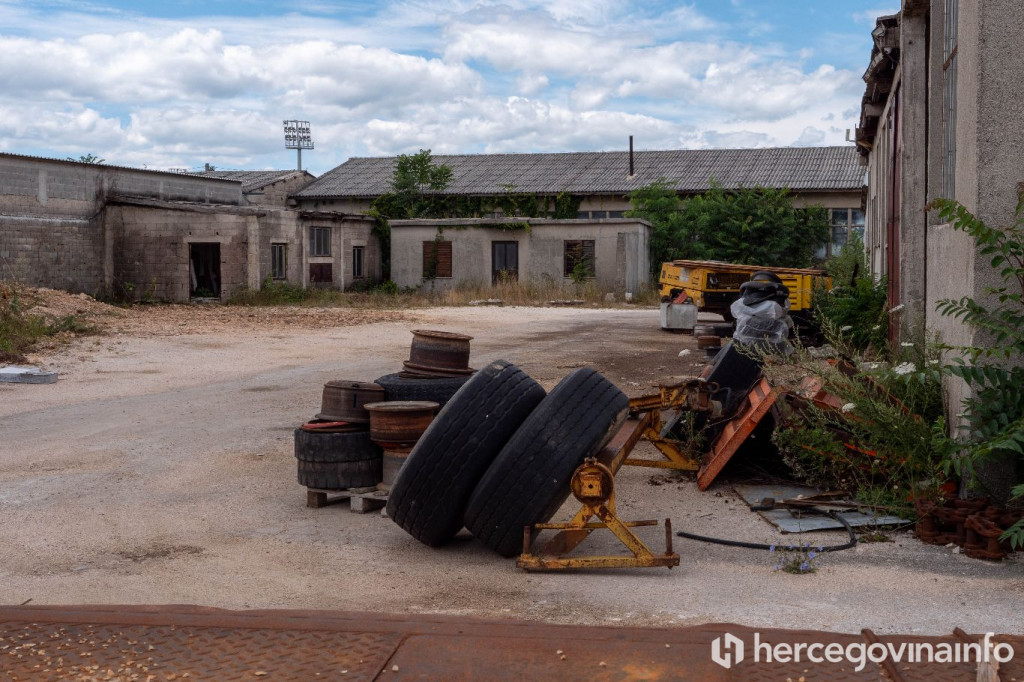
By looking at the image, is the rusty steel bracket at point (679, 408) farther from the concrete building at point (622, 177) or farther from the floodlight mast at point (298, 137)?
the floodlight mast at point (298, 137)

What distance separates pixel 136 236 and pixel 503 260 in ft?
38.7

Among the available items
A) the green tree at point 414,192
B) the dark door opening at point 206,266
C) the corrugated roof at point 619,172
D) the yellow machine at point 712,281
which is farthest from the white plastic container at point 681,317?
the green tree at point 414,192

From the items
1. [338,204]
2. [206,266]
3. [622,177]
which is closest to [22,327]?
[206,266]

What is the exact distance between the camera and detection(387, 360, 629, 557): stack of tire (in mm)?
5238

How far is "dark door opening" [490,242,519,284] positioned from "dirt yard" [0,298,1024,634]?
77.0 ft

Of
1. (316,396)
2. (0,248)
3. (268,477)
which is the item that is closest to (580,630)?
(268,477)

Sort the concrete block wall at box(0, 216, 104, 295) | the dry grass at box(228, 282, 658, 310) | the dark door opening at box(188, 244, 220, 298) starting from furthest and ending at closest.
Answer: the dark door opening at box(188, 244, 220, 298) < the dry grass at box(228, 282, 658, 310) < the concrete block wall at box(0, 216, 104, 295)

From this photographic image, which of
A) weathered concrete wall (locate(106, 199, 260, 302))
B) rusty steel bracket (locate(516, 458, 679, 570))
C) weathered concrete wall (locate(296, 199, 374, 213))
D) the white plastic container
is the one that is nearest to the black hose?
rusty steel bracket (locate(516, 458, 679, 570))

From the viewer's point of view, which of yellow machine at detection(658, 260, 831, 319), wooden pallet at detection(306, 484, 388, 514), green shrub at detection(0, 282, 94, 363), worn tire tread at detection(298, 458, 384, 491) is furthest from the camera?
Answer: yellow machine at detection(658, 260, 831, 319)

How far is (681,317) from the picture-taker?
67.9 feet

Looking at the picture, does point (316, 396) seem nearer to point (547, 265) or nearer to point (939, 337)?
point (939, 337)

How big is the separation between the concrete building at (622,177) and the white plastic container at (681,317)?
18584 mm

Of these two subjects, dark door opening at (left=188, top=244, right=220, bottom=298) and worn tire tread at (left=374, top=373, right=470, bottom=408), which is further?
dark door opening at (left=188, top=244, right=220, bottom=298)

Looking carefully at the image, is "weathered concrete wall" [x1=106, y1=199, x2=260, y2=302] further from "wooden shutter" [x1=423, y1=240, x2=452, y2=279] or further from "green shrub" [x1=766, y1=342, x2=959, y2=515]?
"green shrub" [x1=766, y1=342, x2=959, y2=515]
